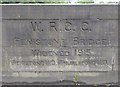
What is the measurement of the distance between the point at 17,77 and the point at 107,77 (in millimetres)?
1805

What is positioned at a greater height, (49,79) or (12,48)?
(12,48)

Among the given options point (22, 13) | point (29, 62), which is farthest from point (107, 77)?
point (22, 13)

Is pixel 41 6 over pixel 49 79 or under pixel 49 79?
over

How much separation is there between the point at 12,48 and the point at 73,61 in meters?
1.24

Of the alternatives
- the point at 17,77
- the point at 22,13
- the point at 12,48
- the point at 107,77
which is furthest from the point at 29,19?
the point at 107,77

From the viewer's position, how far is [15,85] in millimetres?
6969

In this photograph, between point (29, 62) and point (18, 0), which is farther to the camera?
point (18, 0)

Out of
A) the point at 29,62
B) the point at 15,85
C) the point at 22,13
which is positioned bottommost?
the point at 15,85

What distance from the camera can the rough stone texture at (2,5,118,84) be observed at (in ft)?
22.2

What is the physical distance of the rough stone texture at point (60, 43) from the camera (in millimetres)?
6773

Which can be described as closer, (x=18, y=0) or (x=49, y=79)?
(x=49, y=79)

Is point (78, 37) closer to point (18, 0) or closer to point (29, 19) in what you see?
point (29, 19)

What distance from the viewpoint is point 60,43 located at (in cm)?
686

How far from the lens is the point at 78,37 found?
6852 millimetres
